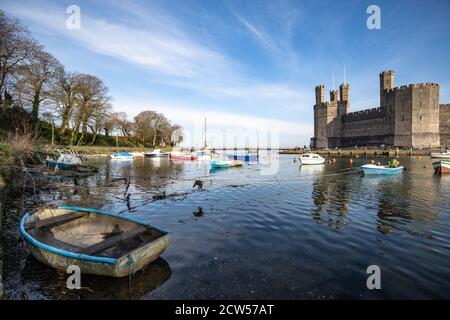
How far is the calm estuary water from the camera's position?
512 cm

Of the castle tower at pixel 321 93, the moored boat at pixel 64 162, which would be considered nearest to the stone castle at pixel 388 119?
the castle tower at pixel 321 93

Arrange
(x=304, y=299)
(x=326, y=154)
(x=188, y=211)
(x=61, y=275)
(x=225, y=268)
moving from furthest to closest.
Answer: (x=326, y=154), (x=188, y=211), (x=225, y=268), (x=61, y=275), (x=304, y=299)

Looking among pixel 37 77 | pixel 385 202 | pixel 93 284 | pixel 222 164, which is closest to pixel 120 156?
pixel 37 77

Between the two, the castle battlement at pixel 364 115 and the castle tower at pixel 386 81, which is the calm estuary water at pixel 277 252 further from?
the castle tower at pixel 386 81

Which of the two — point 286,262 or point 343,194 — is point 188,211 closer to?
point 286,262

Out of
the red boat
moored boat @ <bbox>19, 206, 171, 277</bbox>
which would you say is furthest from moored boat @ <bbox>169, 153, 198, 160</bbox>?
moored boat @ <bbox>19, 206, 171, 277</bbox>

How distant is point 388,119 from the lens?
73125 mm

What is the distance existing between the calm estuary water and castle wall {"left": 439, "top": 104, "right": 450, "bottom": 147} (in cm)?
7619

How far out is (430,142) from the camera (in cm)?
6694

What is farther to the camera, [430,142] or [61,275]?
[430,142]

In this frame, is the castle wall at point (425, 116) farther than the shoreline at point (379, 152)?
Yes

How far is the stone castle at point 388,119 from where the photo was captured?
65688mm
